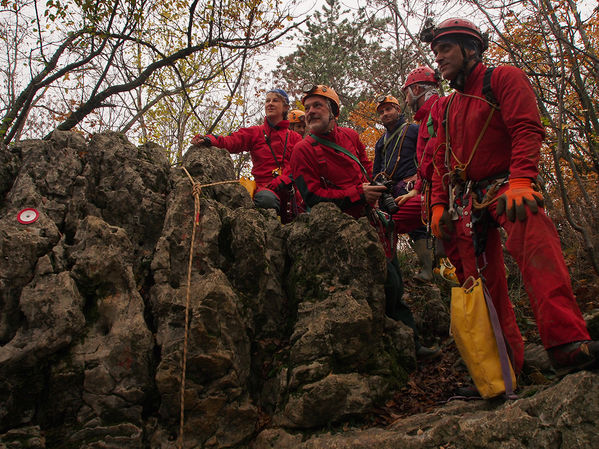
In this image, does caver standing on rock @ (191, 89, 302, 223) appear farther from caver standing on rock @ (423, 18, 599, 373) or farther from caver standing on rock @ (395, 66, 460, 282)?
caver standing on rock @ (423, 18, 599, 373)

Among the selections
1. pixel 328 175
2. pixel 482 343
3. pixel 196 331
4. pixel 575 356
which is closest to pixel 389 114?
pixel 328 175

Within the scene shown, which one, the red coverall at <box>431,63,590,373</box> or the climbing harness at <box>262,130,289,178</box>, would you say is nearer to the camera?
the red coverall at <box>431,63,590,373</box>

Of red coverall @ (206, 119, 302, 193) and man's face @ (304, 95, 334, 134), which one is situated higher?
red coverall @ (206, 119, 302, 193)

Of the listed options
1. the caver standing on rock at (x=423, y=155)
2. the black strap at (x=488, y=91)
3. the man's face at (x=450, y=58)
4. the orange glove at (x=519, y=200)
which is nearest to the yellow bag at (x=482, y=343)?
the orange glove at (x=519, y=200)

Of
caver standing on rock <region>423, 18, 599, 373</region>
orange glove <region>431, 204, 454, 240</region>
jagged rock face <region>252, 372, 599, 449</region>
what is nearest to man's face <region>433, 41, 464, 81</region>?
caver standing on rock <region>423, 18, 599, 373</region>

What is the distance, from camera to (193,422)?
3275 millimetres

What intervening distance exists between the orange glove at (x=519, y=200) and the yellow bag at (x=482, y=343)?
62cm

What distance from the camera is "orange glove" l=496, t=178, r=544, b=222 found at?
2.69 meters

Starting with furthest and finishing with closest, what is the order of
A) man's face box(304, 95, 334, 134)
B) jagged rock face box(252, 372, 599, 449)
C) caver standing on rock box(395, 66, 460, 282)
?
man's face box(304, 95, 334, 134) → caver standing on rock box(395, 66, 460, 282) → jagged rock face box(252, 372, 599, 449)

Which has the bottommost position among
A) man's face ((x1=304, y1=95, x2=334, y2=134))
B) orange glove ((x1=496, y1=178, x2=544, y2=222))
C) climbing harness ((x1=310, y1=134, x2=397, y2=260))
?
orange glove ((x1=496, y1=178, x2=544, y2=222))

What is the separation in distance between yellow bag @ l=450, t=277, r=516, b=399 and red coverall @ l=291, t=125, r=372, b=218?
2.04m

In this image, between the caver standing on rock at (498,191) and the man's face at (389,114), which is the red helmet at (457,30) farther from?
the man's face at (389,114)

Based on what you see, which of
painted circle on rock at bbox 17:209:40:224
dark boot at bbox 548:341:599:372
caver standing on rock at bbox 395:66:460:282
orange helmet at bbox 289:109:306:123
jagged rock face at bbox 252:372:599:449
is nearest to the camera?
jagged rock face at bbox 252:372:599:449

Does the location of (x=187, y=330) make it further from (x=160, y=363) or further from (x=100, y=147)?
(x=100, y=147)
